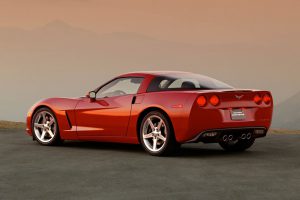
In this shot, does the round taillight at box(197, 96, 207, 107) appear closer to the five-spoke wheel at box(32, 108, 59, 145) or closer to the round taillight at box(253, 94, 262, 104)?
the round taillight at box(253, 94, 262, 104)

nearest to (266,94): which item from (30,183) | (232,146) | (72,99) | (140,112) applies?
(232,146)

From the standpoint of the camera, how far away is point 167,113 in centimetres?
1048

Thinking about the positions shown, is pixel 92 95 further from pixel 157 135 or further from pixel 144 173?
pixel 144 173

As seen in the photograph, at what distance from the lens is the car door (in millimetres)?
11320

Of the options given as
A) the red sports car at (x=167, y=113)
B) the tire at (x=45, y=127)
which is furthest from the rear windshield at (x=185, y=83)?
the tire at (x=45, y=127)

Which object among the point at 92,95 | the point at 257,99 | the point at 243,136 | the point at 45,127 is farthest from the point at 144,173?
the point at 45,127

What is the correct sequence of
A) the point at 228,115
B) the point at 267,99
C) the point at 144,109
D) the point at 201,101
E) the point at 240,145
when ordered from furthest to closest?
the point at 240,145
the point at 267,99
the point at 144,109
the point at 228,115
the point at 201,101

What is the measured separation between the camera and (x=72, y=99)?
12414 mm

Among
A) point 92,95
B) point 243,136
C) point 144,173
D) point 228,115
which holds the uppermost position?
point 92,95

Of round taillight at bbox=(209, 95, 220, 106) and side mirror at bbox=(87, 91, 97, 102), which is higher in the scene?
round taillight at bbox=(209, 95, 220, 106)

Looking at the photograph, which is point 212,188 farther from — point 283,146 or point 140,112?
point 283,146

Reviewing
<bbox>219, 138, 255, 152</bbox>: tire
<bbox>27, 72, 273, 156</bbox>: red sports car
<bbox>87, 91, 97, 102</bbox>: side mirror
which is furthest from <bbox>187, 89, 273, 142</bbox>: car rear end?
<bbox>87, 91, 97, 102</bbox>: side mirror

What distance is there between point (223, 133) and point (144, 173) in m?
2.32

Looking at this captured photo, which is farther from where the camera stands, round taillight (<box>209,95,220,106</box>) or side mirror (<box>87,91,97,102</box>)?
side mirror (<box>87,91,97,102</box>)
